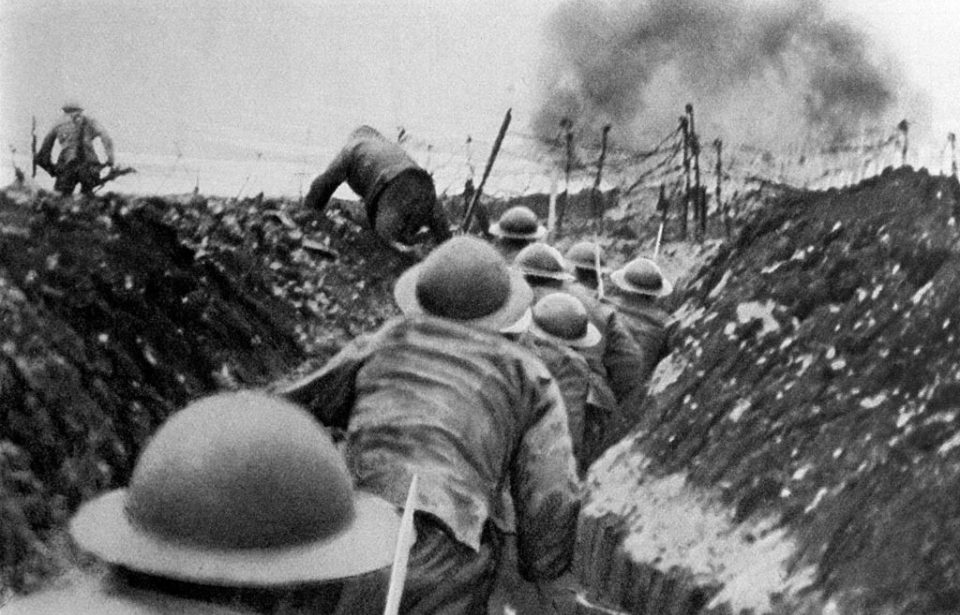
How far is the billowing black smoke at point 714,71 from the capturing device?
9.16 feet

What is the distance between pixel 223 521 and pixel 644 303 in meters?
1.74

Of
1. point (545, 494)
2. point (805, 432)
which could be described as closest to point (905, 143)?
point (805, 432)

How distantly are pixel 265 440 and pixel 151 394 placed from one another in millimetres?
1382

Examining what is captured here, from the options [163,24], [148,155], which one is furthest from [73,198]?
[163,24]

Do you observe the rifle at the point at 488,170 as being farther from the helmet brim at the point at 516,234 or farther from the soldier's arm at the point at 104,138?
the soldier's arm at the point at 104,138

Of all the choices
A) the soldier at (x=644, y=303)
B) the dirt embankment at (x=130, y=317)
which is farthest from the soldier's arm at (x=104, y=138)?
the soldier at (x=644, y=303)

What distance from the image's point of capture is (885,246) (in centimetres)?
275

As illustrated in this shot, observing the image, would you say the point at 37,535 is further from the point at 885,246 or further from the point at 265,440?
the point at 885,246

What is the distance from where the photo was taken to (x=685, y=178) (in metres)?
2.91

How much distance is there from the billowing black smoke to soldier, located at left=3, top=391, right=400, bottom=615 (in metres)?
1.62

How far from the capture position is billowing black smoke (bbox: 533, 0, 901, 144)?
110 inches

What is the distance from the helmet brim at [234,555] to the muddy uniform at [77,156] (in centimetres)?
152

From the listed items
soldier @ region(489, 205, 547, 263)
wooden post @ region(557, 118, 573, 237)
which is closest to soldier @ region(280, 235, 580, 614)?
soldier @ region(489, 205, 547, 263)

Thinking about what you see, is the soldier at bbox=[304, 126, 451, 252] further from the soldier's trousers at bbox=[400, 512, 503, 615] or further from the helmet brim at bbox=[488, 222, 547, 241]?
the soldier's trousers at bbox=[400, 512, 503, 615]
